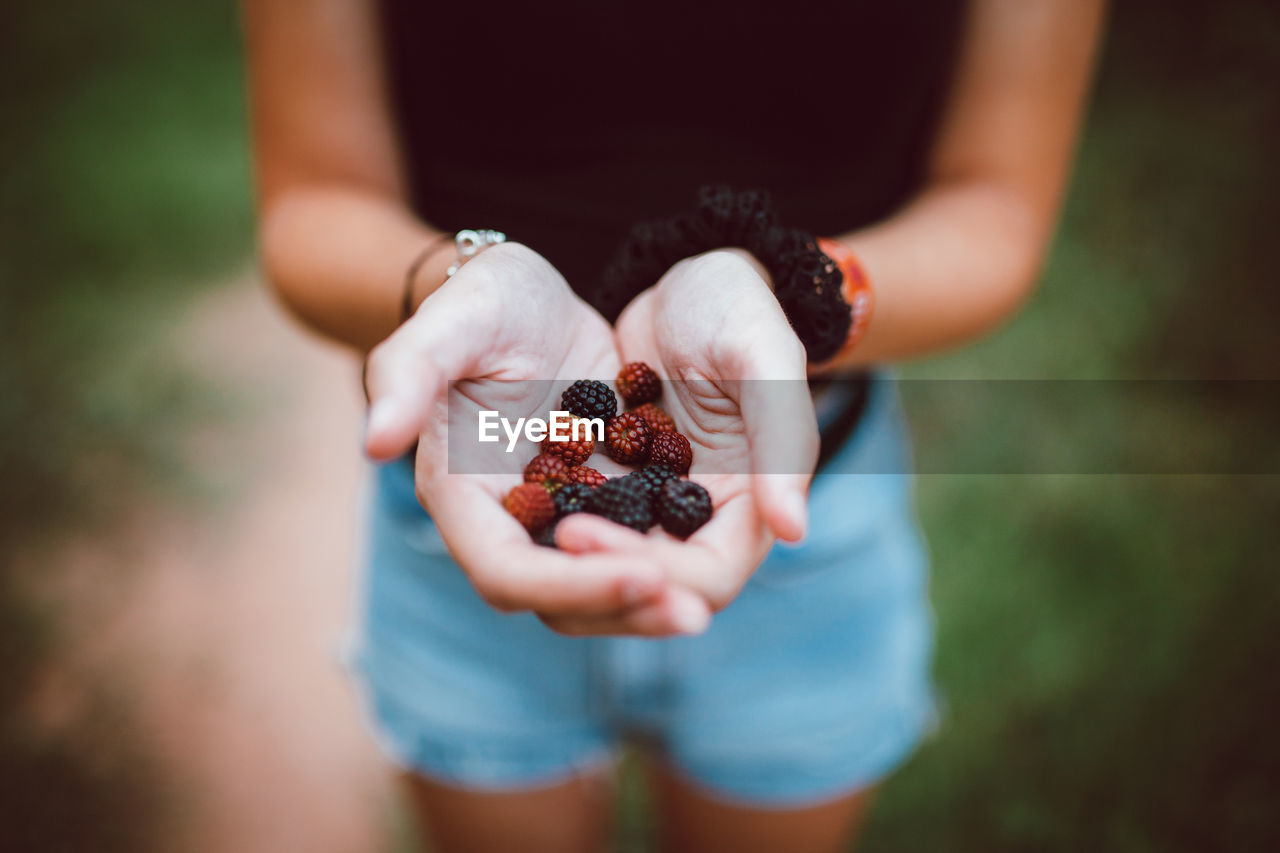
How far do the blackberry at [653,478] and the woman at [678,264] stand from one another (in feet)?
0.19

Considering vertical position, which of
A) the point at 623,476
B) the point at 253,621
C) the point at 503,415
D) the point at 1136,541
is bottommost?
the point at 253,621

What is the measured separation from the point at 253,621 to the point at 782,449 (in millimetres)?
2901

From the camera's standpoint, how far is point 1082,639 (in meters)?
2.87

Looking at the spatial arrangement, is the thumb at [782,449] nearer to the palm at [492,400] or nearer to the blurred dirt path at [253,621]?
the palm at [492,400]

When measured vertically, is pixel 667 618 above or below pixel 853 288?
below

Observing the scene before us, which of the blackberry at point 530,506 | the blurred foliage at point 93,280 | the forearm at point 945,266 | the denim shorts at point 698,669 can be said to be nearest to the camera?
the blackberry at point 530,506

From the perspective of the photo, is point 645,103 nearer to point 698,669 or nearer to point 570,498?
point 570,498

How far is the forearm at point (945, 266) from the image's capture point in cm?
127

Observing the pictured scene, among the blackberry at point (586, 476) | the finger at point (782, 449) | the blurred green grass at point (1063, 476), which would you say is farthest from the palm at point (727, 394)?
the blurred green grass at point (1063, 476)

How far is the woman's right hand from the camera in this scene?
2.40ft

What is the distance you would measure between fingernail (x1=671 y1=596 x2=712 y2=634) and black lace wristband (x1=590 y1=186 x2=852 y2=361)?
468 mm

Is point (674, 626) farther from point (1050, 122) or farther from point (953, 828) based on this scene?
point (953, 828)

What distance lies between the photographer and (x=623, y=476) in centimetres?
110

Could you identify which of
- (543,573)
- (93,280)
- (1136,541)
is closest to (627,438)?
(543,573)
